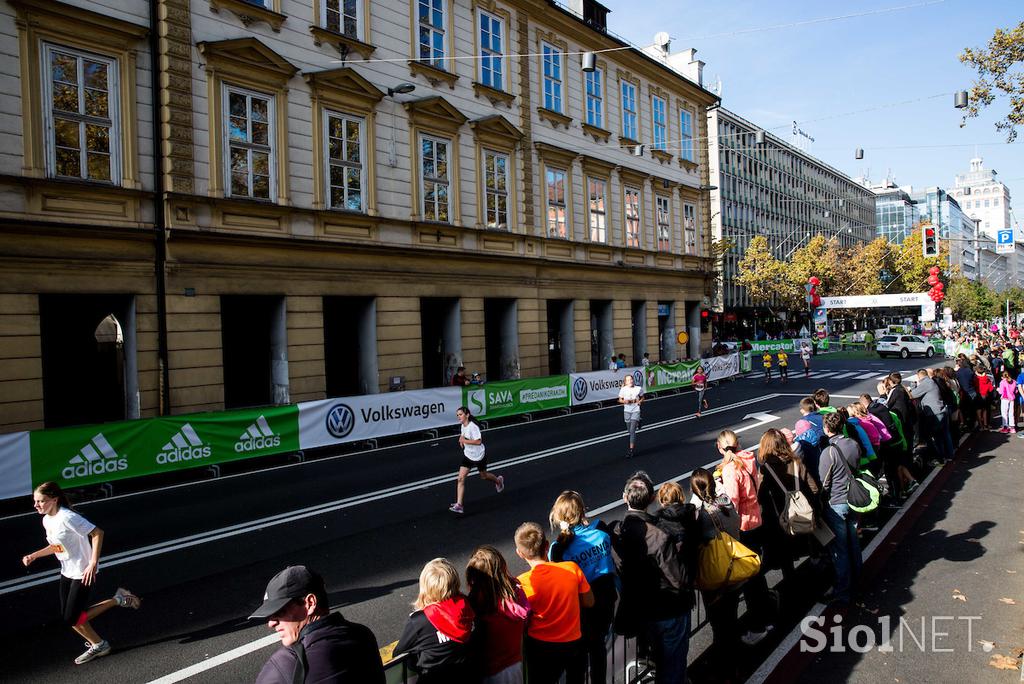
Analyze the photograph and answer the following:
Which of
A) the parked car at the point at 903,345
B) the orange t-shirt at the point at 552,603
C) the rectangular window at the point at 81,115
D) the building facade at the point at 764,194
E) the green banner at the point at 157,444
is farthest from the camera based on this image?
the building facade at the point at 764,194

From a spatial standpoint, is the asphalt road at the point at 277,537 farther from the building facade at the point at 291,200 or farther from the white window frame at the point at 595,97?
the white window frame at the point at 595,97

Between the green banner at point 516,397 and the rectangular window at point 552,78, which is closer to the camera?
the green banner at point 516,397

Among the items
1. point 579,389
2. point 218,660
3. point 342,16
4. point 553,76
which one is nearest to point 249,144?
point 342,16

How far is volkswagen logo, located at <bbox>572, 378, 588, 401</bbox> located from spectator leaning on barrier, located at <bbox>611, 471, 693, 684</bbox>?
17.7 m

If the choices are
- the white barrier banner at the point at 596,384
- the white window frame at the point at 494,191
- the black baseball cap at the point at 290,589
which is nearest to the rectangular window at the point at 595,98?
the white window frame at the point at 494,191

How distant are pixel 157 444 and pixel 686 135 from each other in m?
31.1

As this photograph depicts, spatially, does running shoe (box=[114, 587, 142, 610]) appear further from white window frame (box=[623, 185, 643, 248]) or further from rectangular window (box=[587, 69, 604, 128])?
white window frame (box=[623, 185, 643, 248])

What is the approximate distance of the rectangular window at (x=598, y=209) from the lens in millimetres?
28828

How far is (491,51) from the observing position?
80.2 ft

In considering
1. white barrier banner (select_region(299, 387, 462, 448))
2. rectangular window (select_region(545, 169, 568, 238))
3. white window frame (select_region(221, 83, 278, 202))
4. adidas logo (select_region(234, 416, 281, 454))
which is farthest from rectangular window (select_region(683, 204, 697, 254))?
adidas logo (select_region(234, 416, 281, 454))

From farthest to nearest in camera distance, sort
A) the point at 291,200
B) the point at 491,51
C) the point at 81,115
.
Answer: the point at 491,51 → the point at 291,200 → the point at 81,115

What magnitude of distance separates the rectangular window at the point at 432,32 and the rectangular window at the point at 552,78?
18.2ft

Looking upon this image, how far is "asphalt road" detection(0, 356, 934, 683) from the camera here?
238 inches

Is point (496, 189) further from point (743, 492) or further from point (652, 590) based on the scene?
point (652, 590)
